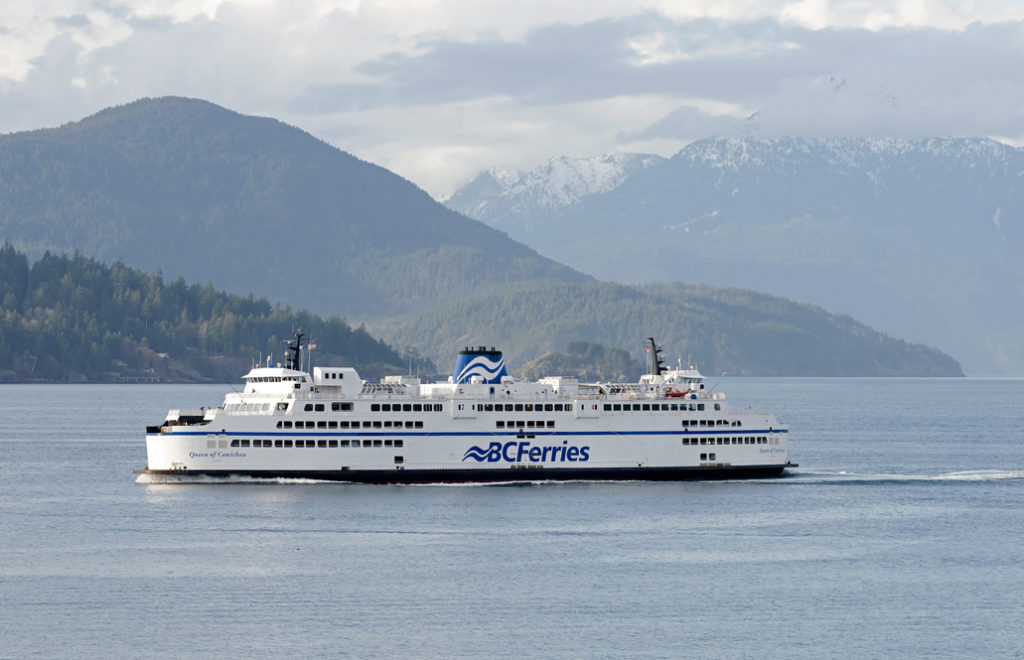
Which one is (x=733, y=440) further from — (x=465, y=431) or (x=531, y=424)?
(x=465, y=431)

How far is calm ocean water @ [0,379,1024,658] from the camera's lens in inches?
1953

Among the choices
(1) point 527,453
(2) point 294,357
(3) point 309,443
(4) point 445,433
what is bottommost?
(1) point 527,453

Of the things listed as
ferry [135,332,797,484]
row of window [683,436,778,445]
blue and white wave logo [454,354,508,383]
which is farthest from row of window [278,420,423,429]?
row of window [683,436,778,445]

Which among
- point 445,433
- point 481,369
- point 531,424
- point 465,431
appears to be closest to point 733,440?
point 531,424

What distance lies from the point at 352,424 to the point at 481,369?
8458mm

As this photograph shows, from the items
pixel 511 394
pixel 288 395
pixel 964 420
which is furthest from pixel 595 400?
pixel 964 420

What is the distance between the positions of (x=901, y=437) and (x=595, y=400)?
57.5 metres

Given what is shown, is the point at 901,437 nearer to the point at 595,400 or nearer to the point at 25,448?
the point at 595,400

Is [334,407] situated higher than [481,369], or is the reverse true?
[481,369]

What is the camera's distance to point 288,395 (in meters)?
83.1

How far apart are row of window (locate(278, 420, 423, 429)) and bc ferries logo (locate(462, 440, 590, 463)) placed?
3659 mm

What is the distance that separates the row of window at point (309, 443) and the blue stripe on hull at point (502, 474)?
1.44 metres

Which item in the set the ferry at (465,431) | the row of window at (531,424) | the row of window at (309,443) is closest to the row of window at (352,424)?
the ferry at (465,431)

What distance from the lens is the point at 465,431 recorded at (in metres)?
84.6
